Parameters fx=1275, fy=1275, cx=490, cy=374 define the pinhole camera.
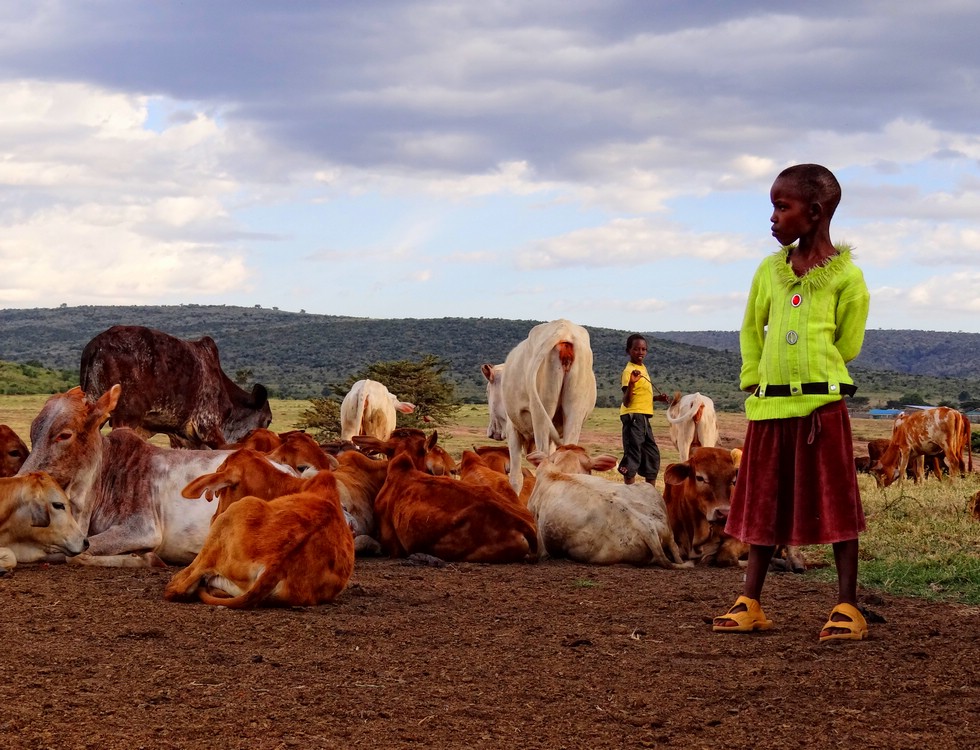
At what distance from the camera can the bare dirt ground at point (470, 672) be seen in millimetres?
4746

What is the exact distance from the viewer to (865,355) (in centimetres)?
13838

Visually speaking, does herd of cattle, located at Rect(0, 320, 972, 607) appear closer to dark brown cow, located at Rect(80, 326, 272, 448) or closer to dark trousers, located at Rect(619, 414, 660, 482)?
dark trousers, located at Rect(619, 414, 660, 482)

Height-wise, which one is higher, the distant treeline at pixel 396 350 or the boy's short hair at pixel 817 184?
the boy's short hair at pixel 817 184

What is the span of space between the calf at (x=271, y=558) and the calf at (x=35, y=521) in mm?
1556

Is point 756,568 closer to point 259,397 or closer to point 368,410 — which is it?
point 259,397

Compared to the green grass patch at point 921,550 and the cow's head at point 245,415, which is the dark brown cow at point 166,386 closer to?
the cow's head at point 245,415

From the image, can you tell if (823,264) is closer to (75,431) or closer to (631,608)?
(631,608)

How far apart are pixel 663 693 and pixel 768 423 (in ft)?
6.04

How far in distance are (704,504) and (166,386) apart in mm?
8585

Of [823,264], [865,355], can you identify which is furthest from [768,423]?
[865,355]

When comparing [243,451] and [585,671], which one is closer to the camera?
[585,671]

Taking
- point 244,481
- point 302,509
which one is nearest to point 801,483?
point 302,509

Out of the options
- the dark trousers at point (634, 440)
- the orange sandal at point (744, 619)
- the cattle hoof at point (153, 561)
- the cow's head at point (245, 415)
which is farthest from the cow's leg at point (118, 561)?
the cow's head at point (245, 415)

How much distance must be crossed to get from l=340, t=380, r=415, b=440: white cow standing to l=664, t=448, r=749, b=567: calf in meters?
10.0
